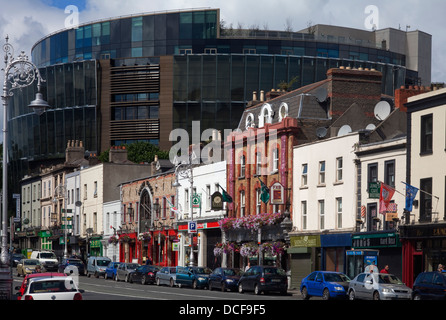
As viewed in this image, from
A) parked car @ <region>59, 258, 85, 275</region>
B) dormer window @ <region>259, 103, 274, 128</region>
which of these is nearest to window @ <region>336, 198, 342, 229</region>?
dormer window @ <region>259, 103, 274, 128</region>

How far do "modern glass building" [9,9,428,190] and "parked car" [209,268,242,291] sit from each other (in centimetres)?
6845

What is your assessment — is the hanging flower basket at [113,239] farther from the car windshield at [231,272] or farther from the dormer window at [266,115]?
the car windshield at [231,272]

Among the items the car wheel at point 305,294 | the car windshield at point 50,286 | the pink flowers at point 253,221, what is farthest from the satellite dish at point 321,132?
the car windshield at point 50,286

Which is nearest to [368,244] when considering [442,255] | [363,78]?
[442,255]

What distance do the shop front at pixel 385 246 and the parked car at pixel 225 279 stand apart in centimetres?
731

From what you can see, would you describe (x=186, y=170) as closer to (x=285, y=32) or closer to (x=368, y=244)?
(x=368, y=244)

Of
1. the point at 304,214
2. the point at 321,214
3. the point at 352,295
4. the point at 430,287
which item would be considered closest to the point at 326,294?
the point at 352,295

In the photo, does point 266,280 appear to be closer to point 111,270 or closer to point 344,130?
point 344,130

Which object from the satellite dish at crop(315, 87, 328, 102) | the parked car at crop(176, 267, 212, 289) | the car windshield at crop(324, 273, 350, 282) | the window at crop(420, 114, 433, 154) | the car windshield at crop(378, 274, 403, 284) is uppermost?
the satellite dish at crop(315, 87, 328, 102)

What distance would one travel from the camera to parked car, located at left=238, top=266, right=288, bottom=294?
156 ft

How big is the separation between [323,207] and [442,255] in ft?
39.8

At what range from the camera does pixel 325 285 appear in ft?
138

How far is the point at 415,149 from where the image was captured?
4719 cm

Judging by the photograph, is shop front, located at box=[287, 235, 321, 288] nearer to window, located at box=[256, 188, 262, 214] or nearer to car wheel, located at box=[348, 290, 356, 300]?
window, located at box=[256, 188, 262, 214]
